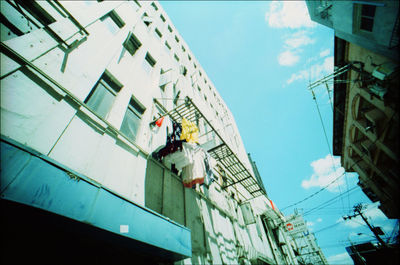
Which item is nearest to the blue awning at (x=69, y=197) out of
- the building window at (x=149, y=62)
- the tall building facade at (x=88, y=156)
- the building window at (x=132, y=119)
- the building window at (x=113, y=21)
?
the tall building facade at (x=88, y=156)

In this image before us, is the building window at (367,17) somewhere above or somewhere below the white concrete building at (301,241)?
above

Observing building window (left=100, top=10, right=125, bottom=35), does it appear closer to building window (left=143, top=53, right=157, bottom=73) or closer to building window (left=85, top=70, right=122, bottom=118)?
building window (left=143, top=53, right=157, bottom=73)

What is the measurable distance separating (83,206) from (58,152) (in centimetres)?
177

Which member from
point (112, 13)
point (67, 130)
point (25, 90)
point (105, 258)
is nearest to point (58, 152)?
point (67, 130)

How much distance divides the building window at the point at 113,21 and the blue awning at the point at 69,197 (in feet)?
25.7

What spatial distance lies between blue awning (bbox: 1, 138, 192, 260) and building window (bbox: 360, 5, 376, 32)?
15.6 meters

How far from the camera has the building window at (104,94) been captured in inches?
205

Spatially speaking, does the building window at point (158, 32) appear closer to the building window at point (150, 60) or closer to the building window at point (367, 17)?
the building window at point (150, 60)

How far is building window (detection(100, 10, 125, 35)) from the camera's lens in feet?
24.9

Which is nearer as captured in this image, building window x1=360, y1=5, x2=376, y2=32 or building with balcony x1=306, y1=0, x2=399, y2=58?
building with balcony x1=306, y1=0, x2=399, y2=58

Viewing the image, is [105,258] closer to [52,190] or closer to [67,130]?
[52,190]

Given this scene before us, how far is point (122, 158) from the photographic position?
4887 millimetres

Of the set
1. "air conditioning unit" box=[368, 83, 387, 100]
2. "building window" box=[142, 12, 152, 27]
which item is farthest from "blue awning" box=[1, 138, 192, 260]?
"air conditioning unit" box=[368, 83, 387, 100]

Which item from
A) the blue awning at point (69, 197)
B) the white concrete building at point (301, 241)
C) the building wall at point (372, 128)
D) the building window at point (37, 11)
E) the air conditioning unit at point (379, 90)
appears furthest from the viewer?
the white concrete building at point (301, 241)
